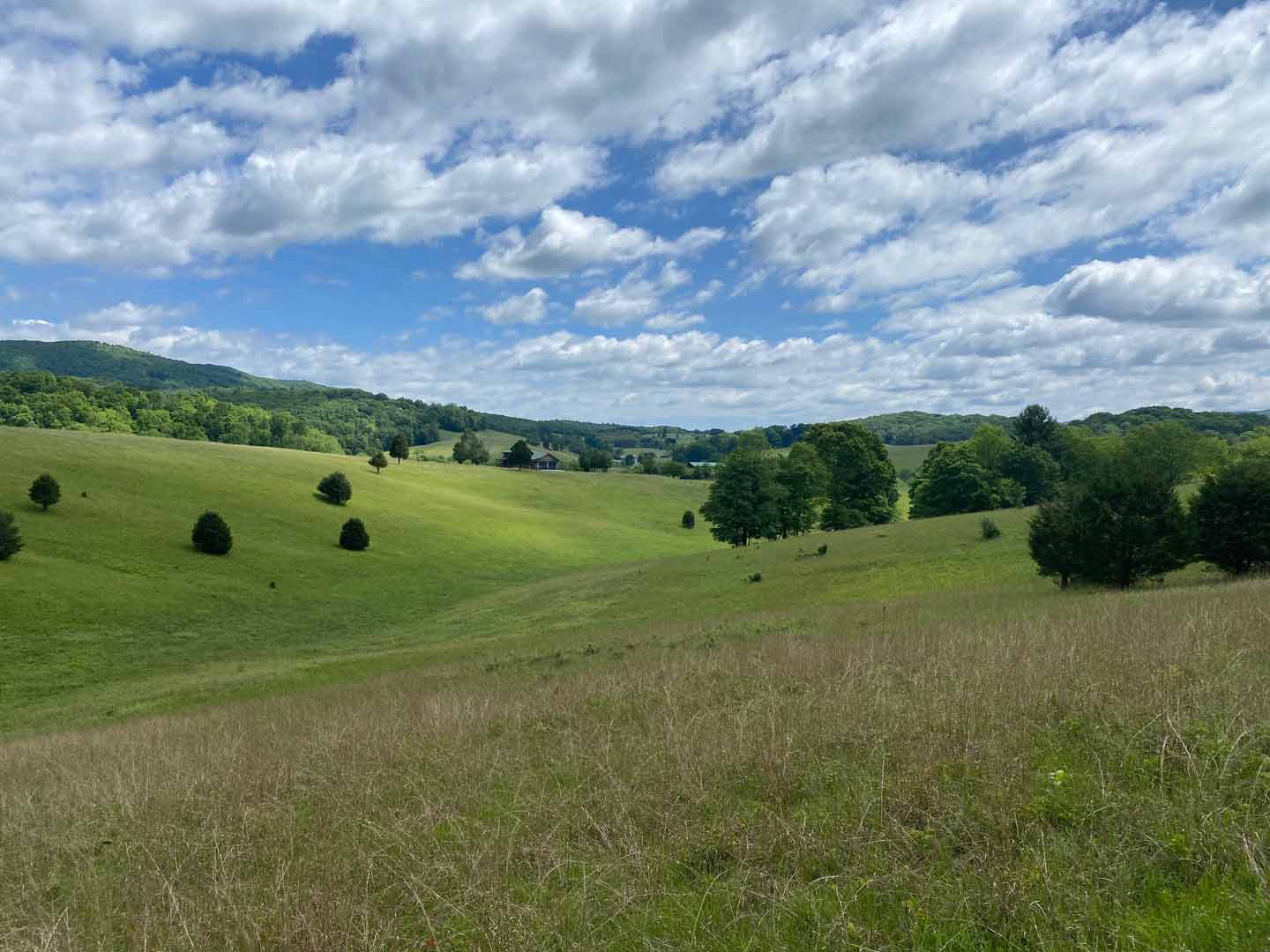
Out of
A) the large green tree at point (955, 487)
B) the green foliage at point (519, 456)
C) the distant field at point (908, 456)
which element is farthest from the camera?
the distant field at point (908, 456)

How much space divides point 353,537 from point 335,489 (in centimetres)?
1225

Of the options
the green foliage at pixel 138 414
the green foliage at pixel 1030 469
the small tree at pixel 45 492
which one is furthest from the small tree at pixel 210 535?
the green foliage at pixel 138 414

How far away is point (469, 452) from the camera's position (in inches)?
5413

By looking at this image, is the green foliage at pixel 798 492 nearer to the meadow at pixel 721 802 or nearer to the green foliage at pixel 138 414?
the meadow at pixel 721 802

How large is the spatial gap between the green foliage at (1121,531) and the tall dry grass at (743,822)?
47.1 ft

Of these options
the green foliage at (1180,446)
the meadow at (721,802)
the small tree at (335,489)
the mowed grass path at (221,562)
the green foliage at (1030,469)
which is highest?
the green foliage at (1180,446)

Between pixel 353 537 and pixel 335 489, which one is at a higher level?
pixel 335 489

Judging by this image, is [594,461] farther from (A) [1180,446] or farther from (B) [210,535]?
(A) [1180,446]

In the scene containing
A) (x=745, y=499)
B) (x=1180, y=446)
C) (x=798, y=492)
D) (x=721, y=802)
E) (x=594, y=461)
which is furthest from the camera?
(x=594, y=461)

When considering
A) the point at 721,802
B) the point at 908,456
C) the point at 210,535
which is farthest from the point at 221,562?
the point at 908,456

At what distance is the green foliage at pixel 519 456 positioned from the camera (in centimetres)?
12744

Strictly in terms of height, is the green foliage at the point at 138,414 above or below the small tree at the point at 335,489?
above

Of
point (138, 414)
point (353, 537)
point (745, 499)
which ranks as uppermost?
point (138, 414)

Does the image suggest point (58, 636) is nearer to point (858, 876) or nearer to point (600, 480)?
point (858, 876)
